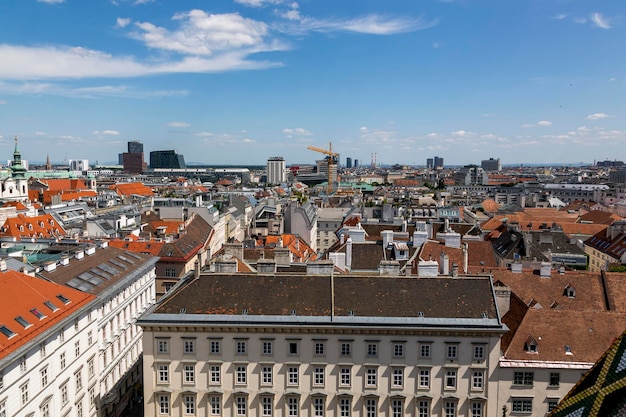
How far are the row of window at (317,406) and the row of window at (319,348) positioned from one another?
11.3 feet

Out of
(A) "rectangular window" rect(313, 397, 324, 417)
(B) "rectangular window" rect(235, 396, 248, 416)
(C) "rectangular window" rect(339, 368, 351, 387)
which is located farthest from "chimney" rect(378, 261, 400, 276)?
(B) "rectangular window" rect(235, 396, 248, 416)

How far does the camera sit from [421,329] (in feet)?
129

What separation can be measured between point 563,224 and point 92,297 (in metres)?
106

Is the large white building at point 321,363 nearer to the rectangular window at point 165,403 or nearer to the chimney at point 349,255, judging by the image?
the rectangular window at point 165,403

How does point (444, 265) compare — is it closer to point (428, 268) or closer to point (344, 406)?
point (428, 268)

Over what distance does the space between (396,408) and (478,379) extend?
6.74m

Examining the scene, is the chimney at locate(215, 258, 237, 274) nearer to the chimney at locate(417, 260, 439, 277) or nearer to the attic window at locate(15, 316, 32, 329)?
the attic window at locate(15, 316, 32, 329)

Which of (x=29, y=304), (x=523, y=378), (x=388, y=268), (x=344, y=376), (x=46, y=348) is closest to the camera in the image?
(x=46, y=348)

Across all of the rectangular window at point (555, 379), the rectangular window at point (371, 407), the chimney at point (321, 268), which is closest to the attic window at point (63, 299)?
the chimney at point (321, 268)

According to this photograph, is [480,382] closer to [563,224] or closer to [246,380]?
[246,380]

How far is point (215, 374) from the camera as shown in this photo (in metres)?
40.3

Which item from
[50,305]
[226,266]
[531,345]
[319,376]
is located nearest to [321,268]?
[226,266]

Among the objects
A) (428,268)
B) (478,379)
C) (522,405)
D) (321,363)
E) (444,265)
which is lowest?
(522,405)

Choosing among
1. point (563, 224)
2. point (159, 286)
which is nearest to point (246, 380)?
point (159, 286)
